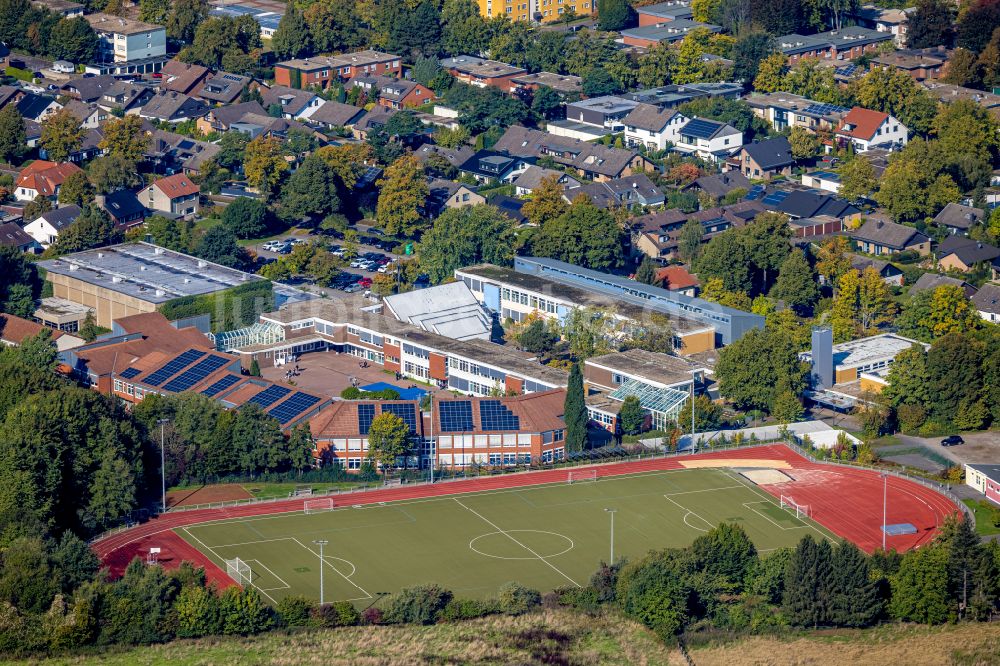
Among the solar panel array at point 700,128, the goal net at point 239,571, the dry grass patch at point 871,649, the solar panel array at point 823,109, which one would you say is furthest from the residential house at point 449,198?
the dry grass patch at point 871,649

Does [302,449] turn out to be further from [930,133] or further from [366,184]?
[930,133]

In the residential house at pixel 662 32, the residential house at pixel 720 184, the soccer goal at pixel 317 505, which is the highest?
the residential house at pixel 662 32

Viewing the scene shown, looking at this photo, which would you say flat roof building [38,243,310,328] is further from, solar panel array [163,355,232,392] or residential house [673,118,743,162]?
residential house [673,118,743,162]

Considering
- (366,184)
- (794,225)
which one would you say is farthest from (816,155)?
(366,184)

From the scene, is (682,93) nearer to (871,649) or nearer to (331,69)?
(331,69)

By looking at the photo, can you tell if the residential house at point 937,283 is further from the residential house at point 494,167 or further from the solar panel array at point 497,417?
the residential house at point 494,167

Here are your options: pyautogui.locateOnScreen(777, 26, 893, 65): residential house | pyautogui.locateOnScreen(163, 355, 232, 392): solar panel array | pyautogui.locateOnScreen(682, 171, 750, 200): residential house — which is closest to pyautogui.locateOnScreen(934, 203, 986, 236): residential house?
pyautogui.locateOnScreen(682, 171, 750, 200): residential house

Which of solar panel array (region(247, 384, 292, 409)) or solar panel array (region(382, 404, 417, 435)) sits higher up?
solar panel array (region(382, 404, 417, 435))

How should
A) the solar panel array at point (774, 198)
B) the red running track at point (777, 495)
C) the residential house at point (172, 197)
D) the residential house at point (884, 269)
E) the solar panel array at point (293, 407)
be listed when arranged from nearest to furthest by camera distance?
the red running track at point (777, 495) → the solar panel array at point (293, 407) → the residential house at point (884, 269) → the solar panel array at point (774, 198) → the residential house at point (172, 197)
